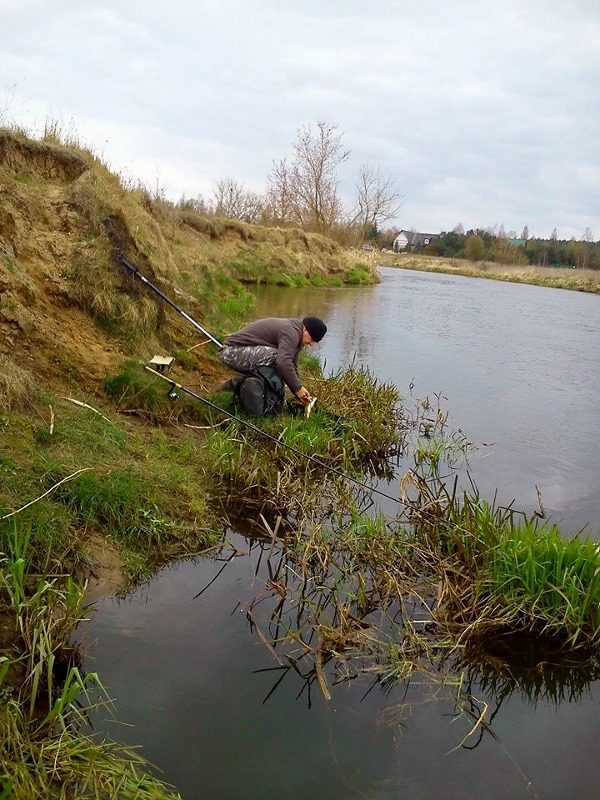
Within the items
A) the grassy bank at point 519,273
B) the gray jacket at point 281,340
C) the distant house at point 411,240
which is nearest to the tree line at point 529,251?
the grassy bank at point 519,273

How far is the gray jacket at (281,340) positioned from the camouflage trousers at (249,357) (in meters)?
0.07

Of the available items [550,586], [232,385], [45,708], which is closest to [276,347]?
[232,385]

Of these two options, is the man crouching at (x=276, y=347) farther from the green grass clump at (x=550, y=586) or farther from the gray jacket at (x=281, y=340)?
the green grass clump at (x=550, y=586)

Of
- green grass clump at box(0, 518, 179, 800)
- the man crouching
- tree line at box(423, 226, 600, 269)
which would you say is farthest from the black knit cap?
tree line at box(423, 226, 600, 269)

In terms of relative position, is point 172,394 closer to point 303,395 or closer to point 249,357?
point 249,357

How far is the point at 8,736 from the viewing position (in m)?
2.65

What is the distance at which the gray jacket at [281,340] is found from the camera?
6.76 metres

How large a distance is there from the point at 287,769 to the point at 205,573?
68.8 inches

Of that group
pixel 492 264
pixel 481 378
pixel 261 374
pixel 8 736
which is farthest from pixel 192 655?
pixel 492 264

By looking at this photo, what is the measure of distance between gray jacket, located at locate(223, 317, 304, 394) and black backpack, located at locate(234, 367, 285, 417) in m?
0.11

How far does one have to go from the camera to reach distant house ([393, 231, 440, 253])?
101062 mm

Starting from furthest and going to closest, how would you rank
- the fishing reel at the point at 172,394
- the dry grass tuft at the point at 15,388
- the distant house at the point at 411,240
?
the distant house at the point at 411,240 → the fishing reel at the point at 172,394 → the dry grass tuft at the point at 15,388

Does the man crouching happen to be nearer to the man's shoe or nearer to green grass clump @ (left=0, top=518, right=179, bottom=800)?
the man's shoe

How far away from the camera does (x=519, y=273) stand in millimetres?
57094
